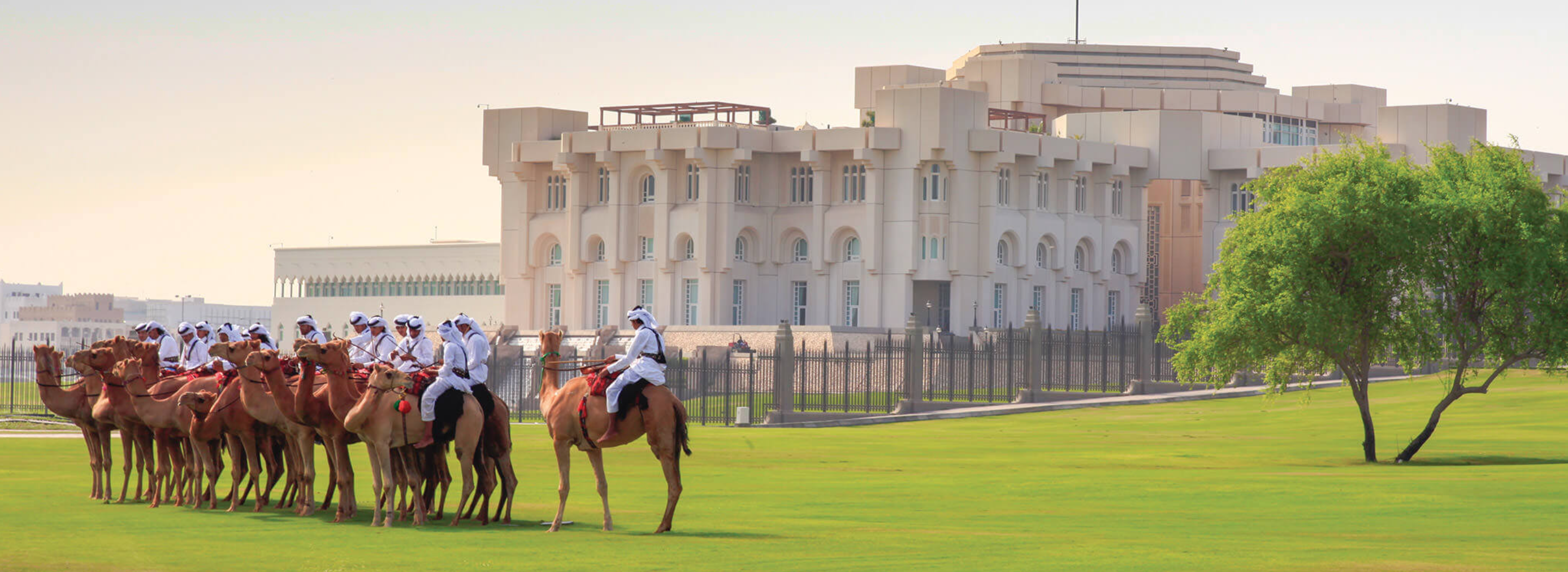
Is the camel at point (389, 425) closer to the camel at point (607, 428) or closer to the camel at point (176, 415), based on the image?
the camel at point (607, 428)

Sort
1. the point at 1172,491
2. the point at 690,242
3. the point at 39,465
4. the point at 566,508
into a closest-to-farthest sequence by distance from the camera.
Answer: the point at 566,508 < the point at 1172,491 < the point at 39,465 < the point at 690,242

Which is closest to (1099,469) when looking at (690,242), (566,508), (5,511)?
(566,508)

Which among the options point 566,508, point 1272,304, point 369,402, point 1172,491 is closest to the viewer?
point 369,402

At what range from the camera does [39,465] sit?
32.4 metres

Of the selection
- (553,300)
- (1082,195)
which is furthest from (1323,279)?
(553,300)

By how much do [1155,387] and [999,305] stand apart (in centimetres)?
3125

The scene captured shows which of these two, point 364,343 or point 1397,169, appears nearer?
point 364,343

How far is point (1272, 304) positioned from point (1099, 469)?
5.57 m

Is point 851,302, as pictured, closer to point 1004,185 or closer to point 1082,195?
point 1004,185

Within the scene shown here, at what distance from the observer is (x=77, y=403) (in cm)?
2592

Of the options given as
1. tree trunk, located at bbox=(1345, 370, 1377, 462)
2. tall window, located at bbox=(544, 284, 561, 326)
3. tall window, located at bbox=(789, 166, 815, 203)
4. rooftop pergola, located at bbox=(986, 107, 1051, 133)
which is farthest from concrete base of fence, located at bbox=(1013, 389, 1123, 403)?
tall window, located at bbox=(544, 284, 561, 326)

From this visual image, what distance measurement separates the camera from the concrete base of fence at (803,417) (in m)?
55.9

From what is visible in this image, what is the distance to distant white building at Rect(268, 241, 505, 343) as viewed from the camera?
11400 centimetres

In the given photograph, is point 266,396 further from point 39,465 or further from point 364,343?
point 39,465
